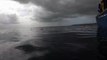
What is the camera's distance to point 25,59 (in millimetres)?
14008

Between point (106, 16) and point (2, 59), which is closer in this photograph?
point (2, 59)

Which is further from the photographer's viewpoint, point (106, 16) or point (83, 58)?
point (106, 16)

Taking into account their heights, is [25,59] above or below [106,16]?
below

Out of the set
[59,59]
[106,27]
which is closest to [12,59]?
[59,59]

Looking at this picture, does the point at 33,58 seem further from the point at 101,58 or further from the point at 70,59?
the point at 101,58

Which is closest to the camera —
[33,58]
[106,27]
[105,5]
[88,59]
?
[88,59]

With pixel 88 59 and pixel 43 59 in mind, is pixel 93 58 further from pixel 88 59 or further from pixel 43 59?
pixel 43 59

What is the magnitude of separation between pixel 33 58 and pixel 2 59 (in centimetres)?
256

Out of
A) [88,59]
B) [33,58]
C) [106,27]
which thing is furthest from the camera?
[106,27]

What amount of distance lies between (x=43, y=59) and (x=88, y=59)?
362 centimetres

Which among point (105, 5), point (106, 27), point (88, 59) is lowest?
point (88, 59)

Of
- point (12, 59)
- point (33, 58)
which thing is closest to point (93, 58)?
point (33, 58)

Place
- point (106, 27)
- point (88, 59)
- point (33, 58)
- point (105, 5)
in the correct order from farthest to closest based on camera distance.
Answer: point (105, 5) → point (106, 27) → point (33, 58) → point (88, 59)

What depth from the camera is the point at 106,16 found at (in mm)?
21719
